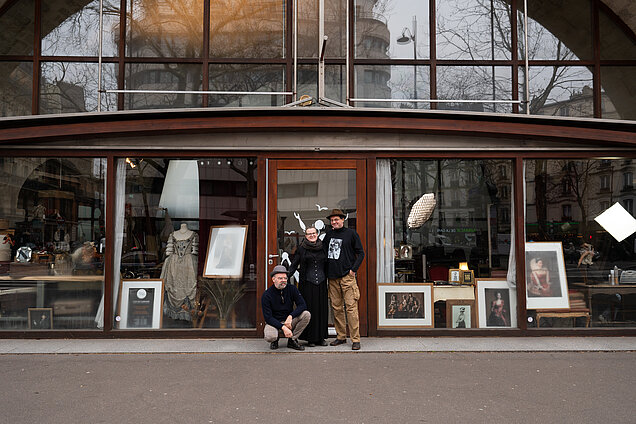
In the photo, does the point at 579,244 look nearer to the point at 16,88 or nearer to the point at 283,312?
the point at 283,312

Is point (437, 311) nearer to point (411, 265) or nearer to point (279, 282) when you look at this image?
point (411, 265)

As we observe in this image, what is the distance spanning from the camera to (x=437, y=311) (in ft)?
Result: 27.3

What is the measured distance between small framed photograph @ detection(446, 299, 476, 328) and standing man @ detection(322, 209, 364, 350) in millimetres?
1689

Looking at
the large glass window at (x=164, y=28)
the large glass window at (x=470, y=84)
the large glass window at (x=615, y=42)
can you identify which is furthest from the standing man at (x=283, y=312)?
the large glass window at (x=615, y=42)

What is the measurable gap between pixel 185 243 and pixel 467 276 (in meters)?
4.49

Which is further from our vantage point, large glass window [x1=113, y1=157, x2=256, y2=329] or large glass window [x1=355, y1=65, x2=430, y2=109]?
large glass window [x1=355, y1=65, x2=430, y2=109]

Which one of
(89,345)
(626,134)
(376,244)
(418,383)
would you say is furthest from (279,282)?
(626,134)

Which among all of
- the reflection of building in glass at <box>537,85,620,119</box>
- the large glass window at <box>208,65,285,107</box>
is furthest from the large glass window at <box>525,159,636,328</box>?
the large glass window at <box>208,65,285,107</box>

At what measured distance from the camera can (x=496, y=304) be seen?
8352 mm

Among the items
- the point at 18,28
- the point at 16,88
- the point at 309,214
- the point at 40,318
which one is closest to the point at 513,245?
the point at 309,214

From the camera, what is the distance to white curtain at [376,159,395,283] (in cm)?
826

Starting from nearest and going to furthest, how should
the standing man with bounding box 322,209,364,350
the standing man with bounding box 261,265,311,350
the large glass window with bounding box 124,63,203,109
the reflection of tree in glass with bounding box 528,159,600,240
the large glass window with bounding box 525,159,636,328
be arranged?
the standing man with bounding box 261,265,311,350 < the standing man with bounding box 322,209,364,350 < the large glass window with bounding box 525,159,636,328 < the reflection of tree in glass with bounding box 528,159,600,240 < the large glass window with bounding box 124,63,203,109

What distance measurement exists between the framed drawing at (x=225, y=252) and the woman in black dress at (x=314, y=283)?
1.08m

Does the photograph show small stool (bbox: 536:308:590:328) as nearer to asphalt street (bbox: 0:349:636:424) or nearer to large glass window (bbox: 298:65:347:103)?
asphalt street (bbox: 0:349:636:424)
